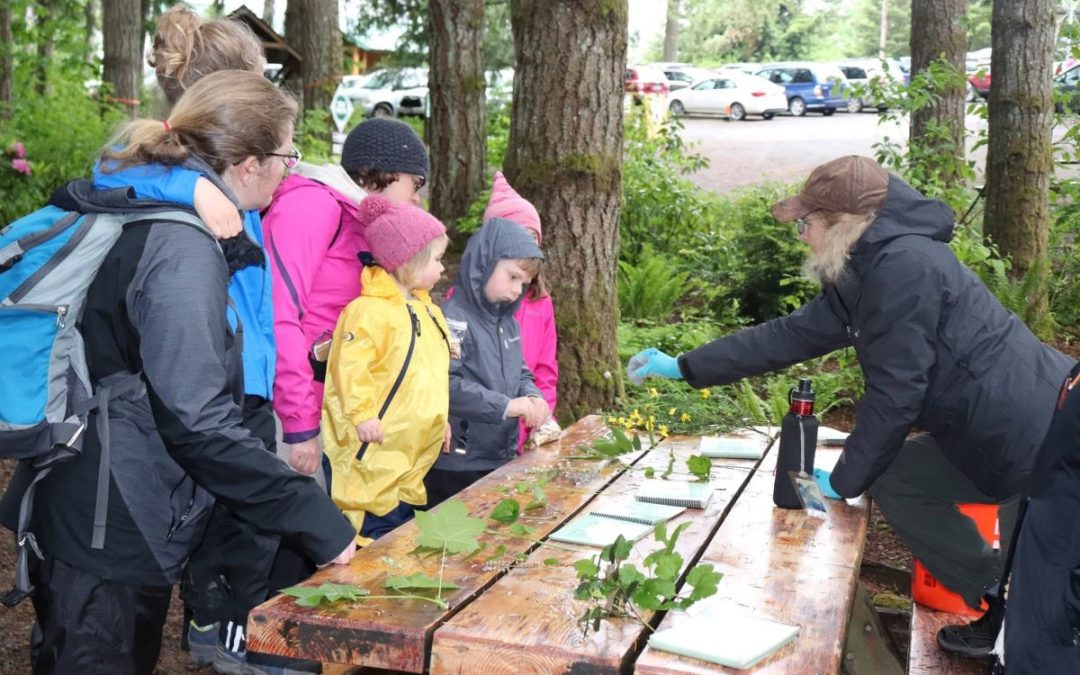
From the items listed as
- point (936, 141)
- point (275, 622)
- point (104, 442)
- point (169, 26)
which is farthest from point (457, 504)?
point (936, 141)

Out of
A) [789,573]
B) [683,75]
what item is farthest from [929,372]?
[683,75]

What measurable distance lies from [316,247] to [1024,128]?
6.99 meters

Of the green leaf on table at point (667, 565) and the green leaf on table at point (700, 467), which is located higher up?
the green leaf on table at point (667, 565)

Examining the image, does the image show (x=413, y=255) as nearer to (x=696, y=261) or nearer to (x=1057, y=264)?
(x=696, y=261)

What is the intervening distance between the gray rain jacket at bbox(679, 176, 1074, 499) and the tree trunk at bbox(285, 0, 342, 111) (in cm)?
1276

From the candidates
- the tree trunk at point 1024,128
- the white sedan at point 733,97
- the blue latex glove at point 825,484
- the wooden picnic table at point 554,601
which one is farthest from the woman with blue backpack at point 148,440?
the white sedan at point 733,97

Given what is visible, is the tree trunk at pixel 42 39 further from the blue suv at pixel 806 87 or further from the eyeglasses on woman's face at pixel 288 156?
the blue suv at pixel 806 87

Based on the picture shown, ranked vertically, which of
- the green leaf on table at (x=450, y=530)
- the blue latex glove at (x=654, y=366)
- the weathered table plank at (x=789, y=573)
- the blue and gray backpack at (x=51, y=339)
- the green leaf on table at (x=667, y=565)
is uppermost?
the blue and gray backpack at (x=51, y=339)

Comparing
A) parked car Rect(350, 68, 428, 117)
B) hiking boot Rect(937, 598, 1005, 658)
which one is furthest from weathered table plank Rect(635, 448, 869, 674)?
parked car Rect(350, 68, 428, 117)

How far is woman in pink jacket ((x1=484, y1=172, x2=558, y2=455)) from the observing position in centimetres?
467

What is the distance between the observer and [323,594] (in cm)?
255

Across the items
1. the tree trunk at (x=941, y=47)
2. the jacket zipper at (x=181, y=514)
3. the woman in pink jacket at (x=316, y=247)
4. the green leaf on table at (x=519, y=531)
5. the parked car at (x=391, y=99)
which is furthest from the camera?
the parked car at (x=391, y=99)

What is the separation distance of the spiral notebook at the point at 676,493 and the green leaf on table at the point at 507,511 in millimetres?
445

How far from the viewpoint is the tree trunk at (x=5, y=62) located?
10766 mm
